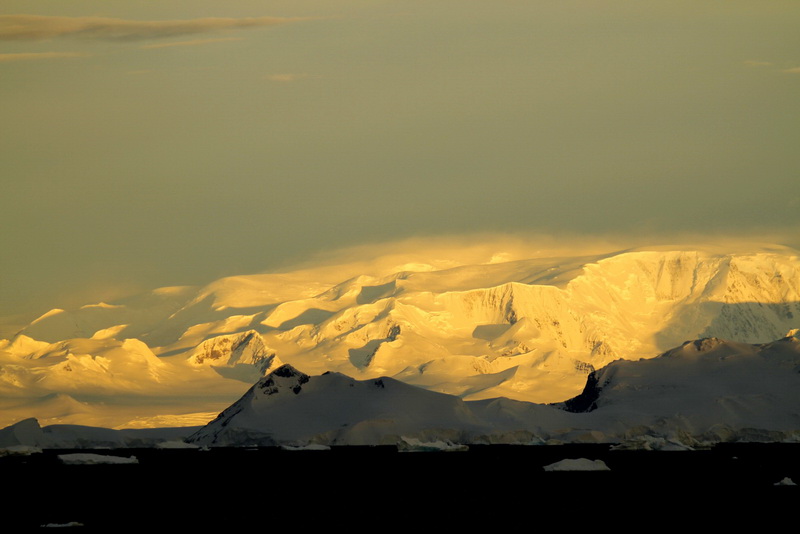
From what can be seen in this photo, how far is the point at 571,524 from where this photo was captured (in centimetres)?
13275

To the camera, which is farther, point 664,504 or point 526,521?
point 664,504

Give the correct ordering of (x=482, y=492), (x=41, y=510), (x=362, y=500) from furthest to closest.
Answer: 1. (x=482, y=492)
2. (x=362, y=500)
3. (x=41, y=510)

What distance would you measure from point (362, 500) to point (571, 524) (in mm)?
35132

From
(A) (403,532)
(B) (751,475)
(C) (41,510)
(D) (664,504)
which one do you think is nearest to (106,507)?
(C) (41,510)

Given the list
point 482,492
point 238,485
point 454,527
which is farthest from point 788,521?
point 238,485

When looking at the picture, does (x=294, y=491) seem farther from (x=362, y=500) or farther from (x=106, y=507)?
(x=106, y=507)

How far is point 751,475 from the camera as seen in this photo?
198 m

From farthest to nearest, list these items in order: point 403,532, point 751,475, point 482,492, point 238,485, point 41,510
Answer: point 751,475, point 238,485, point 482,492, point 41,510, point 403,532

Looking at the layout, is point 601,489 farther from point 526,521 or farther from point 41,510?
point 41,510

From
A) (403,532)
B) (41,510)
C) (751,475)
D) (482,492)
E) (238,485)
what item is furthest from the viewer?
(751,475)

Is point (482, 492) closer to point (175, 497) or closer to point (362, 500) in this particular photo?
point (362, 500)

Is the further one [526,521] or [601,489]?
[601,489]

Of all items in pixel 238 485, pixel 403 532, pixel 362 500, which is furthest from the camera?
pixel 238 485

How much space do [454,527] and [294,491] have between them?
45.7 m
